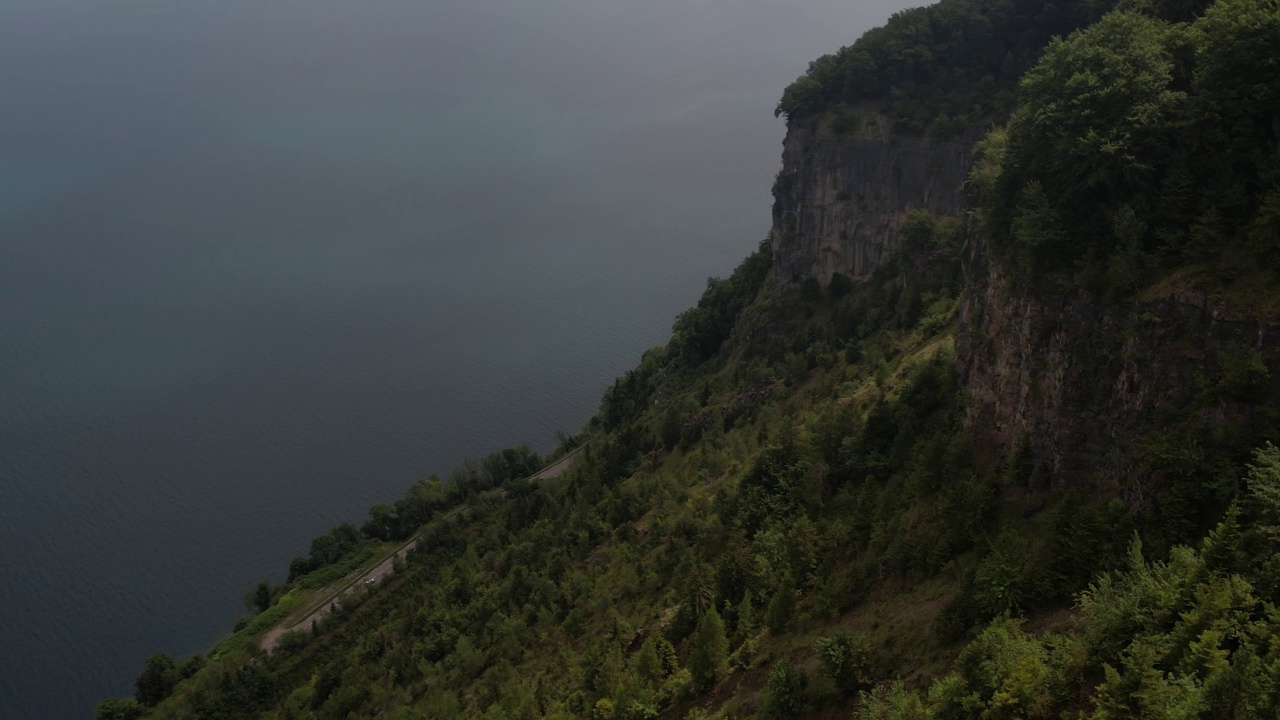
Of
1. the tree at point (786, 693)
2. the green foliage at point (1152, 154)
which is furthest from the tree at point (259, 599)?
the green foliage at point (1152, 154)

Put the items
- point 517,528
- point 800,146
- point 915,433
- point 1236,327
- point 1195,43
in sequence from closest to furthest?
point 1236,327 → point 1195,43 → point 915,433 → point 517,528 → point 800,146

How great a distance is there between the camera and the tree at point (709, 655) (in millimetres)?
18859

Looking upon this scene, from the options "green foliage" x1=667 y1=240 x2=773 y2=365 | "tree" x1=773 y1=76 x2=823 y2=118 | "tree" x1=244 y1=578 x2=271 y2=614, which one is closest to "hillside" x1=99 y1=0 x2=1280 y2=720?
"tree" x1=244 y1=578 x2=271 y2=614

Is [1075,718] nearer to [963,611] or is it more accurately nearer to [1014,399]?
[963,611]

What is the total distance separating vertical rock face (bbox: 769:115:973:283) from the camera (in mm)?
42344

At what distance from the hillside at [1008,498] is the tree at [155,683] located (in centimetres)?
396

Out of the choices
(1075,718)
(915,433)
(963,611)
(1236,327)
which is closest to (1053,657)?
(1075,718)

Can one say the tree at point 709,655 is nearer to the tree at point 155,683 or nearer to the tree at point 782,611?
the tree at point 782,611

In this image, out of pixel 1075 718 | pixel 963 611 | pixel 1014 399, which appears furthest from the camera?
pixel 1014 399

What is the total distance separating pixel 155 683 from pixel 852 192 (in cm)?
3799

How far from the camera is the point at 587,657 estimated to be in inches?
952

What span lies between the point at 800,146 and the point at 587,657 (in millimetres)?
30818

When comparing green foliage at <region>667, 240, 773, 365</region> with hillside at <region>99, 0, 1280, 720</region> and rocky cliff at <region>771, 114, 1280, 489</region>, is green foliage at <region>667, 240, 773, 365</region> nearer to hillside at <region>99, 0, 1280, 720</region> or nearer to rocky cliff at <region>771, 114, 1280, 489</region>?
hillside at <region>99, 0, 1280, 720</region>

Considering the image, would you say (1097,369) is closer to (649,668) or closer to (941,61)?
(649,668)
